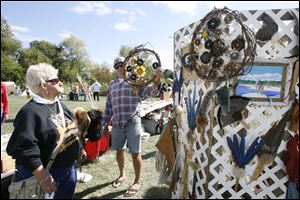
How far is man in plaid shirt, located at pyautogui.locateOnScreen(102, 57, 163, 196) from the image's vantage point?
414 cm

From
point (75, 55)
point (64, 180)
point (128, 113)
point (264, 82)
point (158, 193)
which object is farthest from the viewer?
point (75, 55)

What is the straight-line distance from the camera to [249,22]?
294 centimetres

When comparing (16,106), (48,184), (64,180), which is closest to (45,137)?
(48,184)

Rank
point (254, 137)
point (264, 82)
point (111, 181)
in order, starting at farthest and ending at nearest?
point (111, 181)
point (254, 137)
point (264, 82)

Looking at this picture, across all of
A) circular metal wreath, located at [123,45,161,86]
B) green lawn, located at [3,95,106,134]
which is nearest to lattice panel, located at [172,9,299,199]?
circular metal wreath, located at [123,45,161,86]

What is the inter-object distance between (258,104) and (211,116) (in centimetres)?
52

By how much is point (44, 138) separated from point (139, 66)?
7.24ft

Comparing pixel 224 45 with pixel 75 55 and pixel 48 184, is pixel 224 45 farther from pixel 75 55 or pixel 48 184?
pixel 75 55

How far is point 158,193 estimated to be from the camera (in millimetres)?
4297

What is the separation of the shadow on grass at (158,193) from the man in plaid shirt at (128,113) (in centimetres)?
18

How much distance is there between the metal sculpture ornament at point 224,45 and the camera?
9.50 ft

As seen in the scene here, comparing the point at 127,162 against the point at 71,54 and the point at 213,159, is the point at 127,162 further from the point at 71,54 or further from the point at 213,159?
the point at 71,54

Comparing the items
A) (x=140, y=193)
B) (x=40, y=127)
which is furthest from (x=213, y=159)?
(x=40, y=127)

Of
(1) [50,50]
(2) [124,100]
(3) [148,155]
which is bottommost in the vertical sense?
(3) [148,155]
